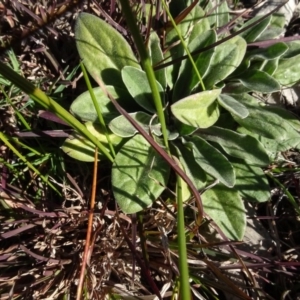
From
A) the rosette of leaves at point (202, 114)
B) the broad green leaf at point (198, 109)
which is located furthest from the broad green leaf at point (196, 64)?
the broad green leaf at point (198, 109)

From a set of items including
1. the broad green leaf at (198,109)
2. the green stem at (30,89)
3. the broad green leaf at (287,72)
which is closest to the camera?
the green stem at (30,89)

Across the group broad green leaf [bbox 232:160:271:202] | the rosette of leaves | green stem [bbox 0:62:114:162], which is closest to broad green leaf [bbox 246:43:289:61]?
the rosette of leaves

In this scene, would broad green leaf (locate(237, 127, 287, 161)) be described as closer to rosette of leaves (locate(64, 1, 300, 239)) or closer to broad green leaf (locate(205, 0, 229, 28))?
rosette of leaves (locate(64, 1, 300, 239))

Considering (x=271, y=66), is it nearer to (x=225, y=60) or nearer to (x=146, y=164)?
(x=225, y=60)

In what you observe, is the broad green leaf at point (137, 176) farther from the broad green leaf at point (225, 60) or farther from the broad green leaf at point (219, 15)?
the broad green leaf at point (219, 15)

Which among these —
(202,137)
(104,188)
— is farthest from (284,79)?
(104,188)

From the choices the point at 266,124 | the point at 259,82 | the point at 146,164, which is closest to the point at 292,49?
the point at 259,82

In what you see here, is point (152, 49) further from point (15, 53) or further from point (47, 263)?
point (47, 263)

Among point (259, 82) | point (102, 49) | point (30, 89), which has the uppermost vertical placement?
point (102, 49)
